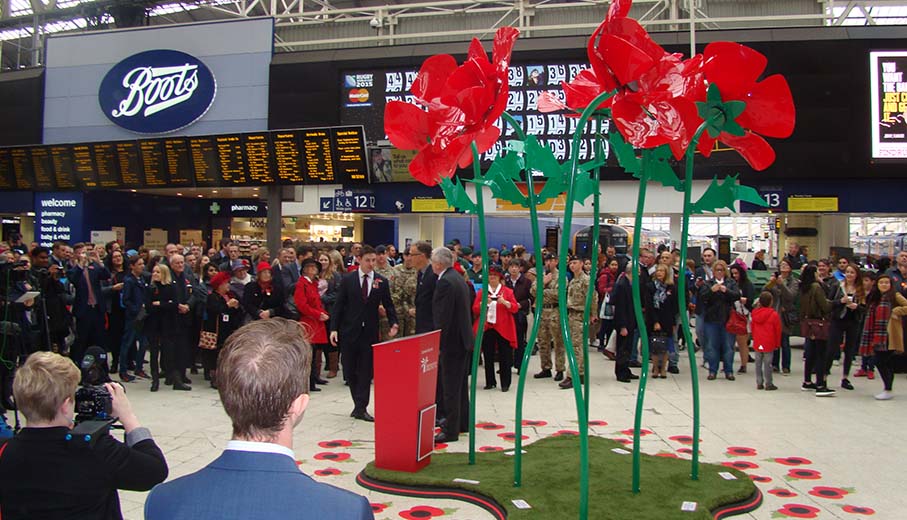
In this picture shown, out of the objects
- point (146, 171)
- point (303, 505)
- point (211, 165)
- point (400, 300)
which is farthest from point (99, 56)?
point (303, 505)

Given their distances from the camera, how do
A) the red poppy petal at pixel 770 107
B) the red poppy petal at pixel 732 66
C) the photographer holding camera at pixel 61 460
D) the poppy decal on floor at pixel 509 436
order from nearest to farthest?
1. the photographer holding camera at pixel 61 460
2. the red poppy petal at pixel 732 66
3. the red poppy petal at pixel 770 107
4. the poppy decal on floor at pixel 509 436

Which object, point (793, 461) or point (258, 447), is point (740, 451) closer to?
point (793, 461)

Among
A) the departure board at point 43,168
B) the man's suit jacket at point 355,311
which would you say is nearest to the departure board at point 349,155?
the man's suit jacket at point 355,311

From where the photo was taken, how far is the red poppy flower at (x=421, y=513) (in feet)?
14.8

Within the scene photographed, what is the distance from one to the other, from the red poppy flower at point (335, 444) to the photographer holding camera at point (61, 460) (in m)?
3.75

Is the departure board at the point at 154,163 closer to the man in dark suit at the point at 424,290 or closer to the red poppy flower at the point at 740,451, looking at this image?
the man in dark suit at the point at 424,290

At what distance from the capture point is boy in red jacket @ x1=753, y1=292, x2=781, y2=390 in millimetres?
8906

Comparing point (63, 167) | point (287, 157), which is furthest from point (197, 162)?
point (63, 167)

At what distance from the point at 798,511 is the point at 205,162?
42.1 ft

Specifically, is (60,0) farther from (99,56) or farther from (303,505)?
(303,505)

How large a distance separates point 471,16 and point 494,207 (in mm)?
7397

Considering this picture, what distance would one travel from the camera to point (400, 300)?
963cm

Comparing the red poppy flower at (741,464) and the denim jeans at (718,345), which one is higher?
the denim jeans at (718,345)

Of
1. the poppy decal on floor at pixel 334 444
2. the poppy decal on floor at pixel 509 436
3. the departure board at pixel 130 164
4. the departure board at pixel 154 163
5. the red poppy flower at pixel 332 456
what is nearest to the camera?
the red poppy flower at pixel 332 456
